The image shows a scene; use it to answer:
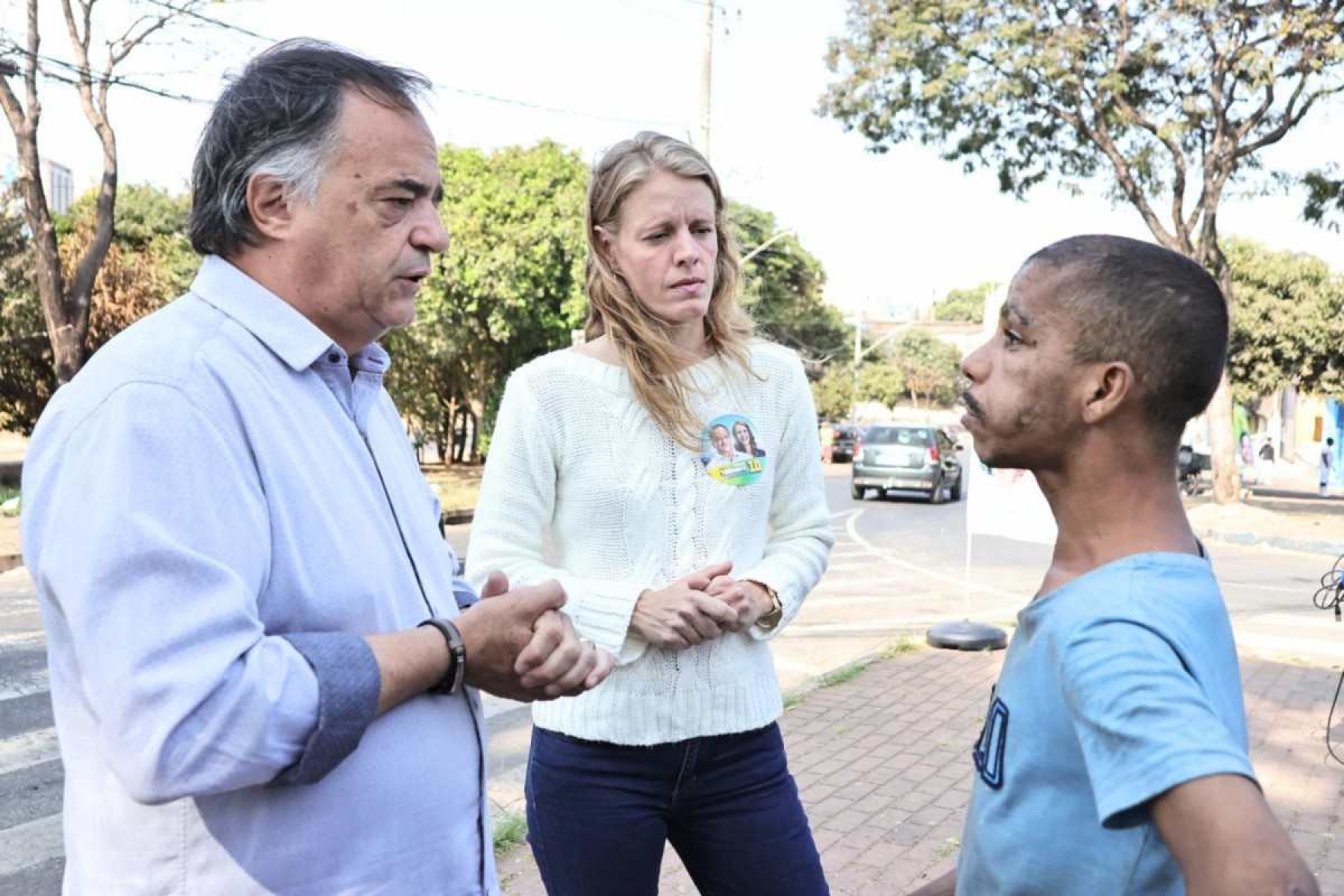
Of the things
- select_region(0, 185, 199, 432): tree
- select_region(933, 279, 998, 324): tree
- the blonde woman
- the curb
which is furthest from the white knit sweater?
select_region(933, 279, 998, 324): tree

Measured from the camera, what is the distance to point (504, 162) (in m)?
26.8

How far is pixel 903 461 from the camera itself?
2305 cm

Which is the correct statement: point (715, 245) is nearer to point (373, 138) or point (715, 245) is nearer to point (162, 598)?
point (373, 138)

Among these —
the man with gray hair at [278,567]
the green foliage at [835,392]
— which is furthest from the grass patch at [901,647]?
the green foliage at [835,392]

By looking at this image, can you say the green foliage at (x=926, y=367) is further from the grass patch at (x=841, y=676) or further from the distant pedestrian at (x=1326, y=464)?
the grass patch at (x=841, y=676)

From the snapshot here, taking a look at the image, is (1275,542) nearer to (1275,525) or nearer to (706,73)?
(1275,525)

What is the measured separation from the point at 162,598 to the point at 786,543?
1524 millimetres

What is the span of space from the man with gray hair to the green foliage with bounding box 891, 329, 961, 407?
7506 cm

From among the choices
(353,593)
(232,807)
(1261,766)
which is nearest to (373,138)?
(353,593)

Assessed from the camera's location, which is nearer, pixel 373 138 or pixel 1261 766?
pixel 373 138

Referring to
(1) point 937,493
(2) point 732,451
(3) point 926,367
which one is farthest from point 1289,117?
(3) point 926,367

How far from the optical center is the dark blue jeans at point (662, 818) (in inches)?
89.7

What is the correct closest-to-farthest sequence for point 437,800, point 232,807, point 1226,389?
point 232,807 → point 437,800 → point 1226,389

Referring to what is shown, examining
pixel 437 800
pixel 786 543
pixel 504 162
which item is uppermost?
pixel 504 162
